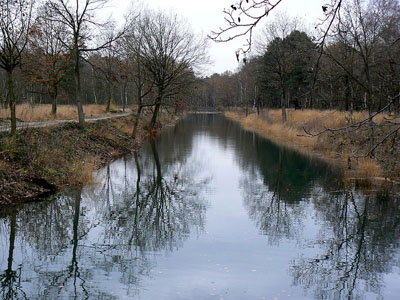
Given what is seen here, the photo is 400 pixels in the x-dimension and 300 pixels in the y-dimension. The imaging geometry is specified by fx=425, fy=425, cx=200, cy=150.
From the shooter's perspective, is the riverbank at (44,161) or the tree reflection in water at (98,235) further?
the riverbank at (44,161)

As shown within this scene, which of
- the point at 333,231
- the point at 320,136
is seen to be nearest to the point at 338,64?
the point at 333,231

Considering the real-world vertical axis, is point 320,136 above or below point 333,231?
above

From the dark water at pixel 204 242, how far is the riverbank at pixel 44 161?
2.12 ft

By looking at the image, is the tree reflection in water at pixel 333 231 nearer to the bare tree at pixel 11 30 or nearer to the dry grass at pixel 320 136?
the dry grass at pixel 320 136

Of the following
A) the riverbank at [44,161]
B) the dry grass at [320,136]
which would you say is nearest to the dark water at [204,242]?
the riverbank at [44,161]

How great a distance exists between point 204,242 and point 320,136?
Result: 17.4m

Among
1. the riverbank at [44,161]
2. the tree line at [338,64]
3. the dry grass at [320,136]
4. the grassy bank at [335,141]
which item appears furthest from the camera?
the dry grass at [320,136]

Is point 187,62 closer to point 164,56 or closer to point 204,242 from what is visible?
point 164,56

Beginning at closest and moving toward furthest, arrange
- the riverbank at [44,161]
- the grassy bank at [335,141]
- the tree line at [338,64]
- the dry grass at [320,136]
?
the tree line at [338,64] < the riverbank at [44,161] < the grassy bank at [335,141] < the dry grass at [320,136]

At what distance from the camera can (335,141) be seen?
23047 mm

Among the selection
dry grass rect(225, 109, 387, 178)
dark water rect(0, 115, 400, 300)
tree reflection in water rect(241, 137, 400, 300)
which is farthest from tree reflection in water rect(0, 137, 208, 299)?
dry grass rect(225, 109, 387, 178)

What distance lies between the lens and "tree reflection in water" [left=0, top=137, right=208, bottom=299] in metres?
7.00

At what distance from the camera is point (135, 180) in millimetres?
16422

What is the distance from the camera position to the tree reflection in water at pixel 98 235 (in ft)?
23.0
